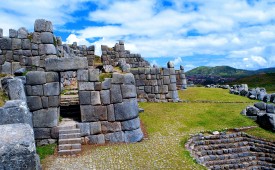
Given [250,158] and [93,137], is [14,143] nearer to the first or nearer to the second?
[93,137]

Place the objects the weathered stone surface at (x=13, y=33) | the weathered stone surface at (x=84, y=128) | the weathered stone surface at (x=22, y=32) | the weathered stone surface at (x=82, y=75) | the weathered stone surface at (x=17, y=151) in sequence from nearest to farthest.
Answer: the weathered stone surface at (x=17, y=151) → the weathered stone surface at (x=84, y=128) → the weathered stone surface at (x=82, y=75) → the weathered stone surface at (x=13, y=33) → the weathered stone surface at (x=22, y=32)

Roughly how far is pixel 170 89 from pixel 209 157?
12882 millimetres

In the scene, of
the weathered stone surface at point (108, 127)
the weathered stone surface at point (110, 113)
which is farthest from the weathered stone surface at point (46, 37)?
the weathered stone surface at point (108, 127)

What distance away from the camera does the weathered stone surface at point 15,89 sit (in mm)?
14648

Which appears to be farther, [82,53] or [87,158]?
[82,53]

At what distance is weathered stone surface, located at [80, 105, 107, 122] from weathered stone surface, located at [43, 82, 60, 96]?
5.93ft

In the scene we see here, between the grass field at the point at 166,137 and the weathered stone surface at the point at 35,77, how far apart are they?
15.5 feet

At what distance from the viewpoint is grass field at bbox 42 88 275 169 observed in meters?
13.5

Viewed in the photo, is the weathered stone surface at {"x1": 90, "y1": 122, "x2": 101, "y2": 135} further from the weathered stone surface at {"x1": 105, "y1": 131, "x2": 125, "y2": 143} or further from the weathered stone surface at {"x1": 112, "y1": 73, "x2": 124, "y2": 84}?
the weathered stone surface at {"x1": 112, "y1": 73, "x2": 124, "y2": 84}

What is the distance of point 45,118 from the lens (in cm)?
1667

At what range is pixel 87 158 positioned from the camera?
14.3 m

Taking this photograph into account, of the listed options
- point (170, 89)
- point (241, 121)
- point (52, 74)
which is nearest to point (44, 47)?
point (52, 74)

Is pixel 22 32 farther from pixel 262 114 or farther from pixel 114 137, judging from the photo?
pixel 262 114

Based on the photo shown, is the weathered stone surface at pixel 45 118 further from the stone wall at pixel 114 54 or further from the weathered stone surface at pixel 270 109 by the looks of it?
the stone wall at pixel 114 54
